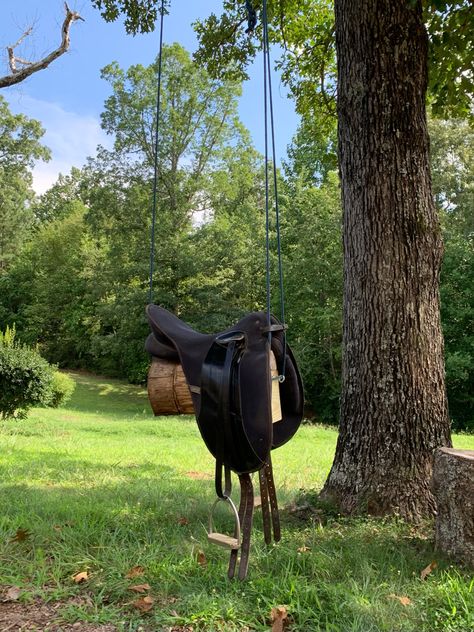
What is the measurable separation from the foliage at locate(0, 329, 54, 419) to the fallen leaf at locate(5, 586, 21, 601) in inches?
424

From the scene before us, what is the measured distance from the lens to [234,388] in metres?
2.36

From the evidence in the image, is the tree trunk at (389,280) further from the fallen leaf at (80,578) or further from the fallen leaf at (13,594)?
the fallen leaf at (13,594)

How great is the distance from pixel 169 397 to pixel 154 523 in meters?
1.19

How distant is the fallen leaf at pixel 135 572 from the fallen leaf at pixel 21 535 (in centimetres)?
83

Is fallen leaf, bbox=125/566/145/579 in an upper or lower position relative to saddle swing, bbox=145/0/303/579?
lower

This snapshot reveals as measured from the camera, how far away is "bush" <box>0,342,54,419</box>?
1243 centimetres

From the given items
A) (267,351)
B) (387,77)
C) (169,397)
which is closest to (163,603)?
(169,397)

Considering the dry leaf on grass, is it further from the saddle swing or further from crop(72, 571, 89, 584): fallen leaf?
crop(72, 571, 89, 584): fallen leaf

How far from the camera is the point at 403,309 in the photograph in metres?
3.55

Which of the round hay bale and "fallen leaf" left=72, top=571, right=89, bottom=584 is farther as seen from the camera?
the round hay bale

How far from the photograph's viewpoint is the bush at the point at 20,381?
40.8 feet

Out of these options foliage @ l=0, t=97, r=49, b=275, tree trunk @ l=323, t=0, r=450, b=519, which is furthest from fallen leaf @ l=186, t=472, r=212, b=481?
foliage @ l=0, t=97, r=49, b=275

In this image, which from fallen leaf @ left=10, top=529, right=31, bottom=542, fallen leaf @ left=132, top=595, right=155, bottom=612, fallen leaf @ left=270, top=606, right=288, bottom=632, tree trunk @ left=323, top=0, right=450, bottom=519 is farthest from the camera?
tree trunk @ left=323, top=0, right=450, bottom=519

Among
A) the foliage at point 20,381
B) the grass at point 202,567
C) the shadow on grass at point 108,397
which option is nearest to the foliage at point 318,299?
the shadow on grass at point 108,397
